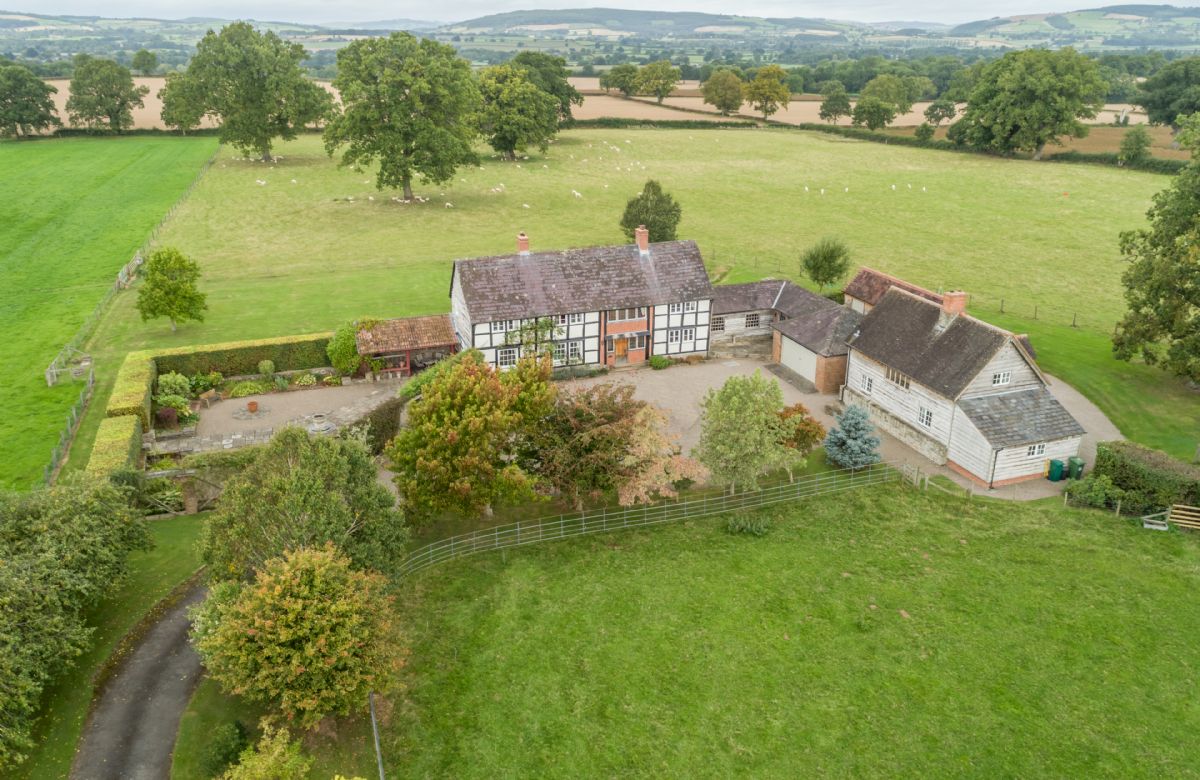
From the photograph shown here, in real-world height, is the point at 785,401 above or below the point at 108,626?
above

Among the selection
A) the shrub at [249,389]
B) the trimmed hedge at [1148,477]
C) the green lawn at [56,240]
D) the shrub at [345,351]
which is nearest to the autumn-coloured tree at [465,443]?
the shrub at [345,351]

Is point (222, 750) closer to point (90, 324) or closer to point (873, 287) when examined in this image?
point (90, 324)

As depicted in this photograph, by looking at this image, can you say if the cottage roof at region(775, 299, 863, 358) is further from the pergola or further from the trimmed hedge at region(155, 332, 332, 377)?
the trimmed hedge at region(155, 332, 332, 377)

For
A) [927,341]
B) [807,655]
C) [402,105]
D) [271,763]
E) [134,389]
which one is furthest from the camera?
[402,105]

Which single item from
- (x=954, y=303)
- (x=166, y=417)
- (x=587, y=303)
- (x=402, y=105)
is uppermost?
(x=402, y=105)

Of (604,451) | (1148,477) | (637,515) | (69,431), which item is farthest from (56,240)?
(1148,477)

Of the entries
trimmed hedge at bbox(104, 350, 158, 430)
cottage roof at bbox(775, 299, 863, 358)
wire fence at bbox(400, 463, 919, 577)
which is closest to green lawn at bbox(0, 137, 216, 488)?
trimmed hedge at bbox(104, 350, 158, 430)

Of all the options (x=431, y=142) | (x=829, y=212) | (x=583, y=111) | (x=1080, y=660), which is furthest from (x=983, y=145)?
(x=1080, y=660)
